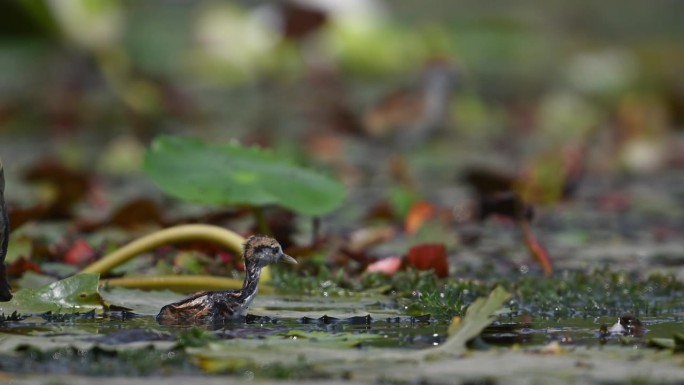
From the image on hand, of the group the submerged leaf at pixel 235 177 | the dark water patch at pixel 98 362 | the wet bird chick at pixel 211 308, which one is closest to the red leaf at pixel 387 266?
the submerged leaf at pixel 235 177

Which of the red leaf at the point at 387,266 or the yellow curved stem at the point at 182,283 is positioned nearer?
the yellow curved stem at the point at 182,283

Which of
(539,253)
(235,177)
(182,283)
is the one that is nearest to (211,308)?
(182,283)

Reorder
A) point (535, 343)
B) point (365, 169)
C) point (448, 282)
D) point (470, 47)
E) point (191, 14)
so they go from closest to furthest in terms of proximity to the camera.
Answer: point (535, 343) → point (448, 282) → point (365, 169) → point (470, 47) → point (191, 14)

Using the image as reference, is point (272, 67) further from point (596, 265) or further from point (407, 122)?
point (596, 265)

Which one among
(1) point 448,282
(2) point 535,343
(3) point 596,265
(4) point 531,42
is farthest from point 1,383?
(4) point 531,42

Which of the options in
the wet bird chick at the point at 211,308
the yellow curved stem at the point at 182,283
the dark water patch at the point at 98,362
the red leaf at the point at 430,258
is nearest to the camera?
the dark water patch at the point at 98,362

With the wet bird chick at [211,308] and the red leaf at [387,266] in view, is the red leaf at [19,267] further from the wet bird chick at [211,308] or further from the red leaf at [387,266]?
the red leaf at [387,266]

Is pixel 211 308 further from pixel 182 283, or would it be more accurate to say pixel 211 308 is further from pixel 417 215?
pixel 417 215
